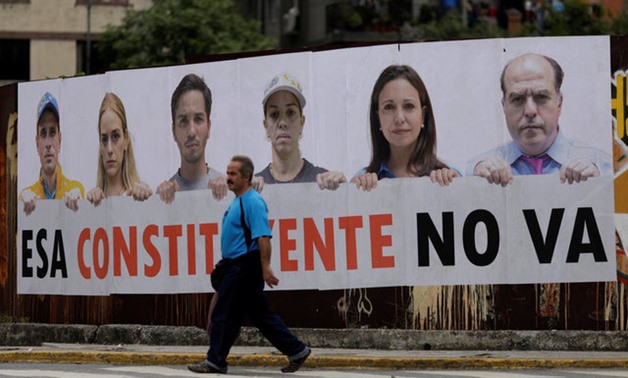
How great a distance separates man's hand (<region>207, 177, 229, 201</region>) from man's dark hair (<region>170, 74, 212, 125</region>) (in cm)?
65

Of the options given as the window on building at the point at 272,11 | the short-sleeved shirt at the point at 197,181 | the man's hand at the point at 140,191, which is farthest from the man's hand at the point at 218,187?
the window on building at the point at 272,11

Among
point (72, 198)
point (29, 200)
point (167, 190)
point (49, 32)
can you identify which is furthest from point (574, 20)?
point (167, 190)

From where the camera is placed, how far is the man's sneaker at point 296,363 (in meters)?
12.7

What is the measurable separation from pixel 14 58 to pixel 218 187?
150 ft

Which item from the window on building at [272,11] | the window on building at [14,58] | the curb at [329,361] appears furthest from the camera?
the window on building at [272,11]

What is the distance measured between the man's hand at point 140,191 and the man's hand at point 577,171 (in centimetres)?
422

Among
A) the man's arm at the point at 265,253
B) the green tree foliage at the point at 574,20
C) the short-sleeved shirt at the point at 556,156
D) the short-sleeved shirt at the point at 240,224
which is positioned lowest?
the man's arm at the point at 265,253

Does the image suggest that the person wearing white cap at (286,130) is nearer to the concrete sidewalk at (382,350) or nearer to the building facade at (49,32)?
the concrete sidewalk at (382,350)

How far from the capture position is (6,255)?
17.2 meters

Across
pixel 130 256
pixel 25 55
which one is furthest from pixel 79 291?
pixel 25 55

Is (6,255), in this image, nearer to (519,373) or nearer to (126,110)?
(126,110)

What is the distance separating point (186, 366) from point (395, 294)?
2.13 metres

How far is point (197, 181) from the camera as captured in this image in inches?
609

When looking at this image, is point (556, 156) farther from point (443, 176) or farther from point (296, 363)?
point (296, 363)
